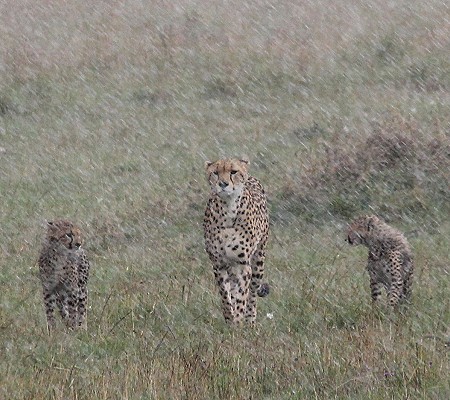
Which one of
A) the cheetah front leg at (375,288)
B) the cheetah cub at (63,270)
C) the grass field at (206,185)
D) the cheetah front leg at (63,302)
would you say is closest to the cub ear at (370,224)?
the grass field at (206,185)

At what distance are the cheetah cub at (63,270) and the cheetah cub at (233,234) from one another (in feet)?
2.82

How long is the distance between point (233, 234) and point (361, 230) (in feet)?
3.34

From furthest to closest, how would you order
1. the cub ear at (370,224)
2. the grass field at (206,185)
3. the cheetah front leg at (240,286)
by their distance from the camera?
the cub ear at (370,224)
the cheetah front leg at (240,286)
the grass field at (206,185)

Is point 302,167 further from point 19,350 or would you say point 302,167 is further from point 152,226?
point 19,350

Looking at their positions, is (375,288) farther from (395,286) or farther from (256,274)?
(256,274)

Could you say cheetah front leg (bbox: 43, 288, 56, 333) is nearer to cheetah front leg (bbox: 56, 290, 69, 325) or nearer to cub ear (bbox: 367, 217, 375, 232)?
cheetah front leg (bbox: 56, 290, 69, 325)

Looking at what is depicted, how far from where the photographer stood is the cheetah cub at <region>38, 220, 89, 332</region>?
25.2 ft

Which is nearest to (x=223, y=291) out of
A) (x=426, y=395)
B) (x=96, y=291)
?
(x=96, y=291)

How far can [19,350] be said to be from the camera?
6.30 metres

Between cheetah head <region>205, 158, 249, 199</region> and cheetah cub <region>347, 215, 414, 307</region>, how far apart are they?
3.39ft

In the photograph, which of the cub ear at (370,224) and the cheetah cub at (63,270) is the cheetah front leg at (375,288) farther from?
the cheetah cub at (63,270)

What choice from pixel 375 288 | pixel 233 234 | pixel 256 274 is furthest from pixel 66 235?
pixel 375 288

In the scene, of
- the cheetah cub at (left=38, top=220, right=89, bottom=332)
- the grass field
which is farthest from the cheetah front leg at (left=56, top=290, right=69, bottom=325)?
the grass field

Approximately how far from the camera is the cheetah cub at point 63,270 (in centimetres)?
767
